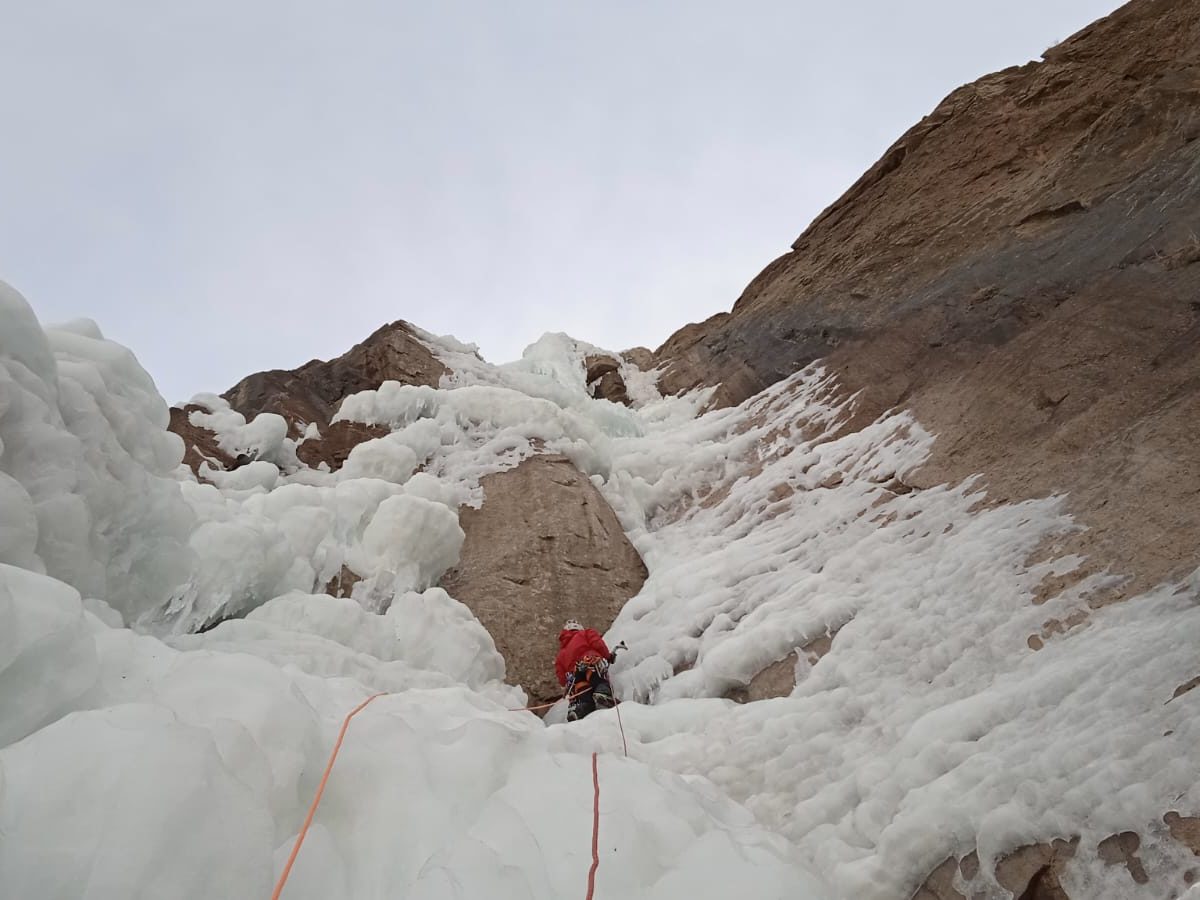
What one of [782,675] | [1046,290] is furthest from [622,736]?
[1046,290]

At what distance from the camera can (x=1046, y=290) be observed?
6.59 meters

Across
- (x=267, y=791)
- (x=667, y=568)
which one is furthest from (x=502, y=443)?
(x=267, y=791)

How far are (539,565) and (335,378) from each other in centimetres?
832

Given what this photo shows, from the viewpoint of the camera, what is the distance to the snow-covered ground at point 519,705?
2191mm

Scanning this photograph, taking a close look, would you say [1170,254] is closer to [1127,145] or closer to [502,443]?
[1127,145]

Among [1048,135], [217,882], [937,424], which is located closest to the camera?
[217,882]

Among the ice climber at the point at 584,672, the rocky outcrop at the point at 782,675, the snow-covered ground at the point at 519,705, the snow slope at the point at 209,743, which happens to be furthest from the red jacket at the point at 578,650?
the rocky outcrop at the point at 782,675

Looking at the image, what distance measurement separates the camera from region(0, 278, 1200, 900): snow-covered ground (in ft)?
7.19

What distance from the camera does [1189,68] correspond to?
716cm

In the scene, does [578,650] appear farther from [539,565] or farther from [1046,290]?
[1046,290]

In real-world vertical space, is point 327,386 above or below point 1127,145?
above

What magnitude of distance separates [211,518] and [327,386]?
849 centimetres

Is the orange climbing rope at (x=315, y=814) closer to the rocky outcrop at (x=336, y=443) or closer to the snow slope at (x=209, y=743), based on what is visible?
the snow slope at (x=209, y=743)

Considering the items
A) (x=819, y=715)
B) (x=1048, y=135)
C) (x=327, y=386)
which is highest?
(x=327, y=386)
